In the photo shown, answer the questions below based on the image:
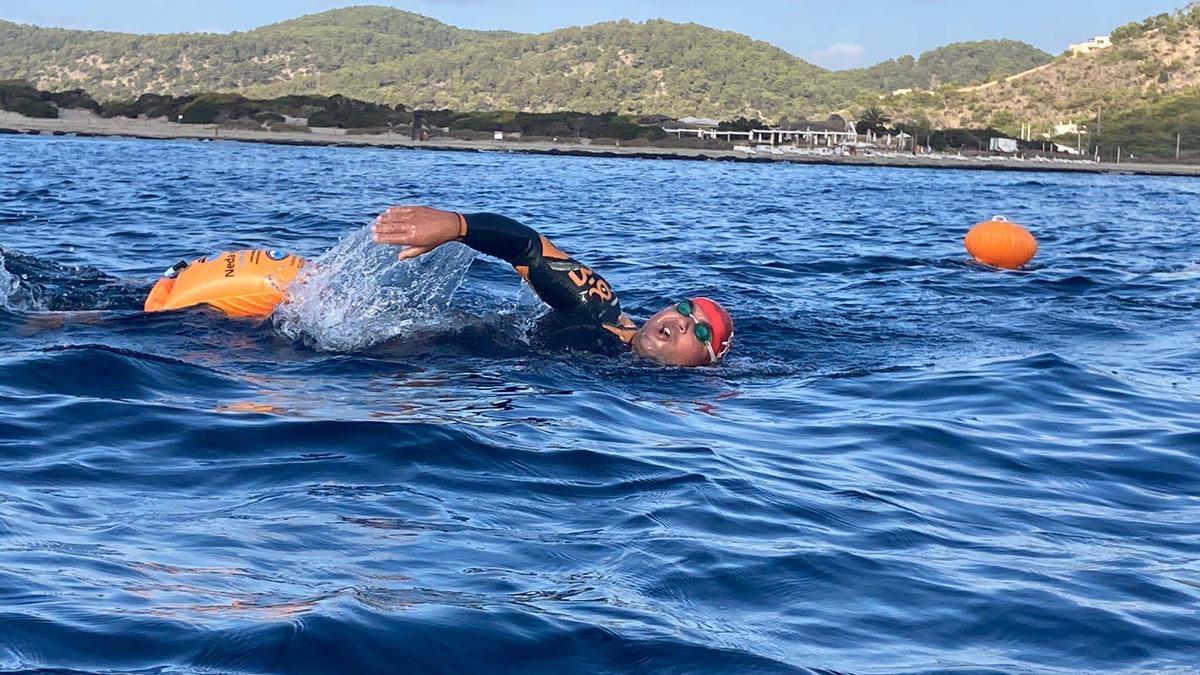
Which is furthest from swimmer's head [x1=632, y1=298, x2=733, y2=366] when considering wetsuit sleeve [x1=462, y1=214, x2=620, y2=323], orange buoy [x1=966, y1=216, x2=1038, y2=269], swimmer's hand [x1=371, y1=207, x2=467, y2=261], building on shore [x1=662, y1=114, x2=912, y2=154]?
building on shore [x1=662, y1=114, x2=912, y2=154]

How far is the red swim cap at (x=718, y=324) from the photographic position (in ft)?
30.0

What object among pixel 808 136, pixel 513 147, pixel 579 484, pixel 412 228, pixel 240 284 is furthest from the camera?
pixel 808 136

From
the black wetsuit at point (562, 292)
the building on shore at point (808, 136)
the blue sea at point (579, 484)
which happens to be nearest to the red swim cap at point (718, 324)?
the blue sea at point (579, 484)

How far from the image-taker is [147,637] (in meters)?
3.72

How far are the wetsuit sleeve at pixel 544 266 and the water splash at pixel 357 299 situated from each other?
3.46ft

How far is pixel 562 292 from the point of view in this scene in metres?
8.92

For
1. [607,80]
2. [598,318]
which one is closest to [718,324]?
[598,318]

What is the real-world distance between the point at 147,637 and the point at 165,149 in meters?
50.6

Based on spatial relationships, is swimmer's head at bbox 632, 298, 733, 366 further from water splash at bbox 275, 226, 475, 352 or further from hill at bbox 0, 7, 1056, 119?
hill at bbox 0, 7, 1056, 119

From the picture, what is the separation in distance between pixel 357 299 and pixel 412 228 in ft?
6.72

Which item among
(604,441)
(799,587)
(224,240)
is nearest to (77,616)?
(799,587)

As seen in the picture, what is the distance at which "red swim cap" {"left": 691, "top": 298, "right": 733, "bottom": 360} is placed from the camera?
9141 mm

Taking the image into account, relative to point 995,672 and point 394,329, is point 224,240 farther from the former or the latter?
point 995,672

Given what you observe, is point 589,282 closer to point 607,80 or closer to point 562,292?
point 562,292
